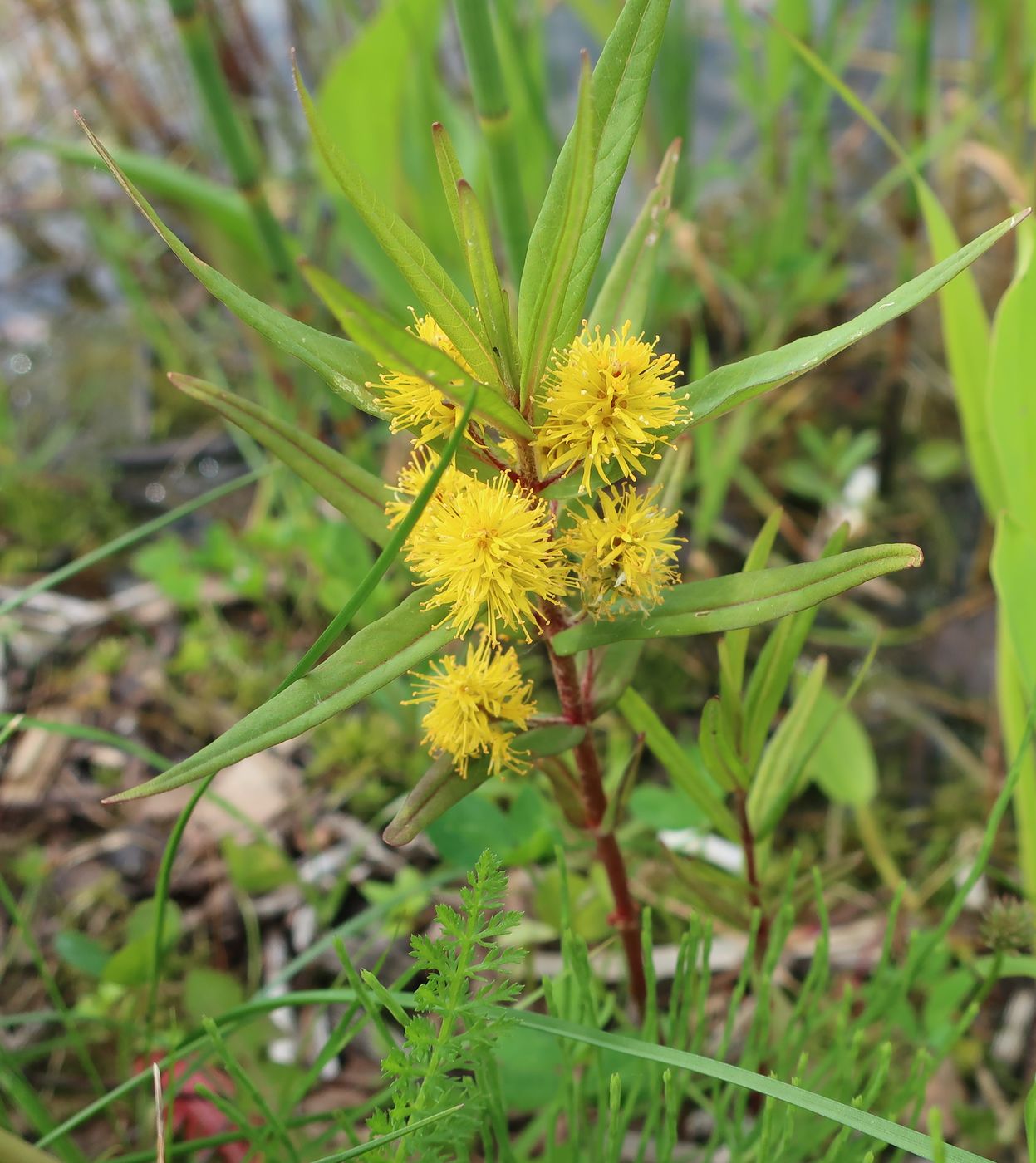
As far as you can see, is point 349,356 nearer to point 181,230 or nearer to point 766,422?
point 766,422

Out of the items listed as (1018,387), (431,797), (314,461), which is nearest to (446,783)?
(431,797)

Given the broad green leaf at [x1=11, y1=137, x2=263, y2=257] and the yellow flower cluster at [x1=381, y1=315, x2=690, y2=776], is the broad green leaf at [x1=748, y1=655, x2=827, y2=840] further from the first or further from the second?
the broad green leaf at [x1=11, y1=137, x2=263, y2=257]

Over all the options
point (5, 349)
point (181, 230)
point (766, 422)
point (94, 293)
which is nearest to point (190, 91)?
point (181, 230)

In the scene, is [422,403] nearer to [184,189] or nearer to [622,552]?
[622,552]

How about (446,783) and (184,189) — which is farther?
(184,189)

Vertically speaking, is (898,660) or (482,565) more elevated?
(482,565)

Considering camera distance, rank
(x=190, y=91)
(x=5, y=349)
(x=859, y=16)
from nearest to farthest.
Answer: (x=859, y=16), (x=5, y=349), (x=190, y=91)

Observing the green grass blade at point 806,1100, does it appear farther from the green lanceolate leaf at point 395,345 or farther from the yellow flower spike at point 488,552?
the green lanceolate leaf at point 395,345

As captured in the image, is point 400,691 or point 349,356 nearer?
point 349,356
